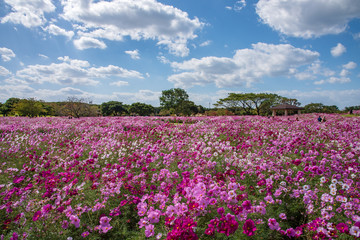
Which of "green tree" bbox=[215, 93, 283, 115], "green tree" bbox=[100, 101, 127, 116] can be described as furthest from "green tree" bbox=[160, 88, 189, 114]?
"green tree" bbox=[100, 101, 127, 116]

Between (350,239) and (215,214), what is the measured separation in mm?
1725

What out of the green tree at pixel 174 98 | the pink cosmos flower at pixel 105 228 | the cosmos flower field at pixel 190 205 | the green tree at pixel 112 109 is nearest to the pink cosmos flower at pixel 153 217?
the cosmos flower field at pixel 190 205

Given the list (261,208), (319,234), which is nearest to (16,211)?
(261,208)

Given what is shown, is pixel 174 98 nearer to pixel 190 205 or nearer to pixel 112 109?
pixel 112 109

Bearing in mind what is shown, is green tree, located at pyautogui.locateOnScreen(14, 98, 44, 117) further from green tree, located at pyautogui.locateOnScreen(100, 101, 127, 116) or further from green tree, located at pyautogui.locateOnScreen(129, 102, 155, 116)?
green tree, located at pyautogui.locateOnScreen(100, 101, 127, 116)

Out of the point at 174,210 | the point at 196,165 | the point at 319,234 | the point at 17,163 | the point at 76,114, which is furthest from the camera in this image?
the point at 76,114

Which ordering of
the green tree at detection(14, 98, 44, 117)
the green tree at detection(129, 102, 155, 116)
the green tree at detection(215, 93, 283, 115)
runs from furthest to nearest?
1. the green tree at detection(129, 102, 155, 116)
2. the green tree at detection(215, 93, 283, 115)
3. the green tree at detection(14, 98, 44, 117)

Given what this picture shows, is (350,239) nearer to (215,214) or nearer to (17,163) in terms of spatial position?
(215,214)

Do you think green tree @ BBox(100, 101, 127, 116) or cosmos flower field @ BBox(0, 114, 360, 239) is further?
green tree @ BBox(100, 101, 127, 116)

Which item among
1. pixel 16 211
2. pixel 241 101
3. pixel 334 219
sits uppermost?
pixel 241 101

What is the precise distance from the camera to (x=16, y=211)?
316cm

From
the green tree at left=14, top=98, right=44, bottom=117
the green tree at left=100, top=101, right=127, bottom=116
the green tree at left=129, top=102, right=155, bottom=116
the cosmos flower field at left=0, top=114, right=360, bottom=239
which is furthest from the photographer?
the green tree at left=100, top=101, right=127, bottom=116

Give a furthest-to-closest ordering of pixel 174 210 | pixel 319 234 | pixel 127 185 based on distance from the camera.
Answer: pixel 127 185, pixel 174 210, pixel 319 234

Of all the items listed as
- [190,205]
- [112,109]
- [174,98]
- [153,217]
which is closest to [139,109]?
[112,109]
